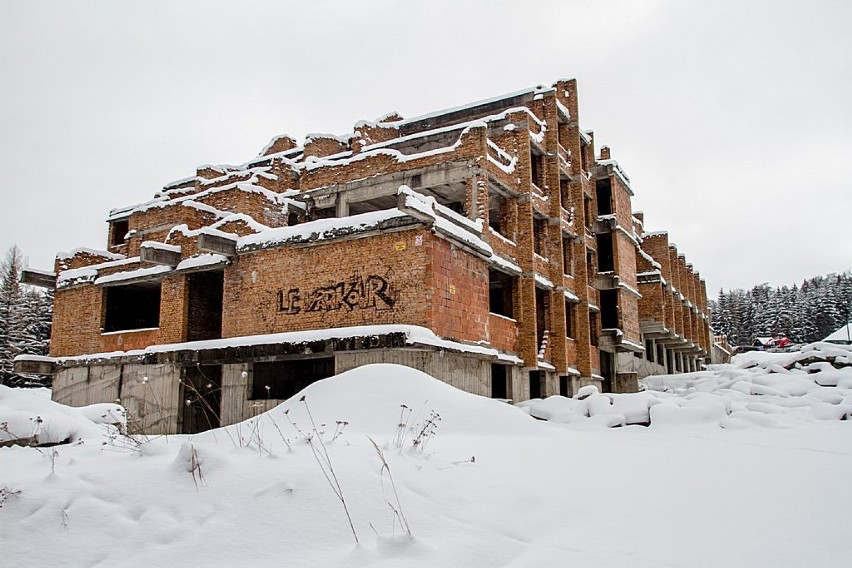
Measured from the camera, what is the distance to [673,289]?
3878 centimetres

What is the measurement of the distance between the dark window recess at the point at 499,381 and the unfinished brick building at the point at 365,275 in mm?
74

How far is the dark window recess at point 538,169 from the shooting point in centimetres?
2344

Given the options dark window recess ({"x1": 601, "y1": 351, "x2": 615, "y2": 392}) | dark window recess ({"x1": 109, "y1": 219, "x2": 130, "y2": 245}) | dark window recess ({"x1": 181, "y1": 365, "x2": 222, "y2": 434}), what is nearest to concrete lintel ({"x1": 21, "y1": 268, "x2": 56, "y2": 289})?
dark window recess ({"x1": 109, "y1": 219, "x2": 130, "y2": 245})

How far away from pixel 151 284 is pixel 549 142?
1493cm

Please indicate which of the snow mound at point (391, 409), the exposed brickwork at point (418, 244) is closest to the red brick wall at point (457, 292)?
the exposed brickwork at point (418, 244)

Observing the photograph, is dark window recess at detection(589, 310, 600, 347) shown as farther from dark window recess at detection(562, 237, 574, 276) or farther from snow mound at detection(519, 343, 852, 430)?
snow mound at detection(519, 343, 852, 430)

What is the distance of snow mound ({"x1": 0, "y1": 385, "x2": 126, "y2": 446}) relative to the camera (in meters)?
7.06

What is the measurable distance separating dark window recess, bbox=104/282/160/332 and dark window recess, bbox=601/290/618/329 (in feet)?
59.7

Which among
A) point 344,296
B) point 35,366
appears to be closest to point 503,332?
point 344,296

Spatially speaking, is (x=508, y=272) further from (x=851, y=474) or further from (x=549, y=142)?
(x=851, y=474)

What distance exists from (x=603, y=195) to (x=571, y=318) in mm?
8408

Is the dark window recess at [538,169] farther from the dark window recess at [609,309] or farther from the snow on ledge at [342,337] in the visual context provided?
the snow on ledge at [342,337]

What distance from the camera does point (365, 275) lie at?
1577cm

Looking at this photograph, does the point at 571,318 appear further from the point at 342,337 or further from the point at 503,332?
the point at 342,337
